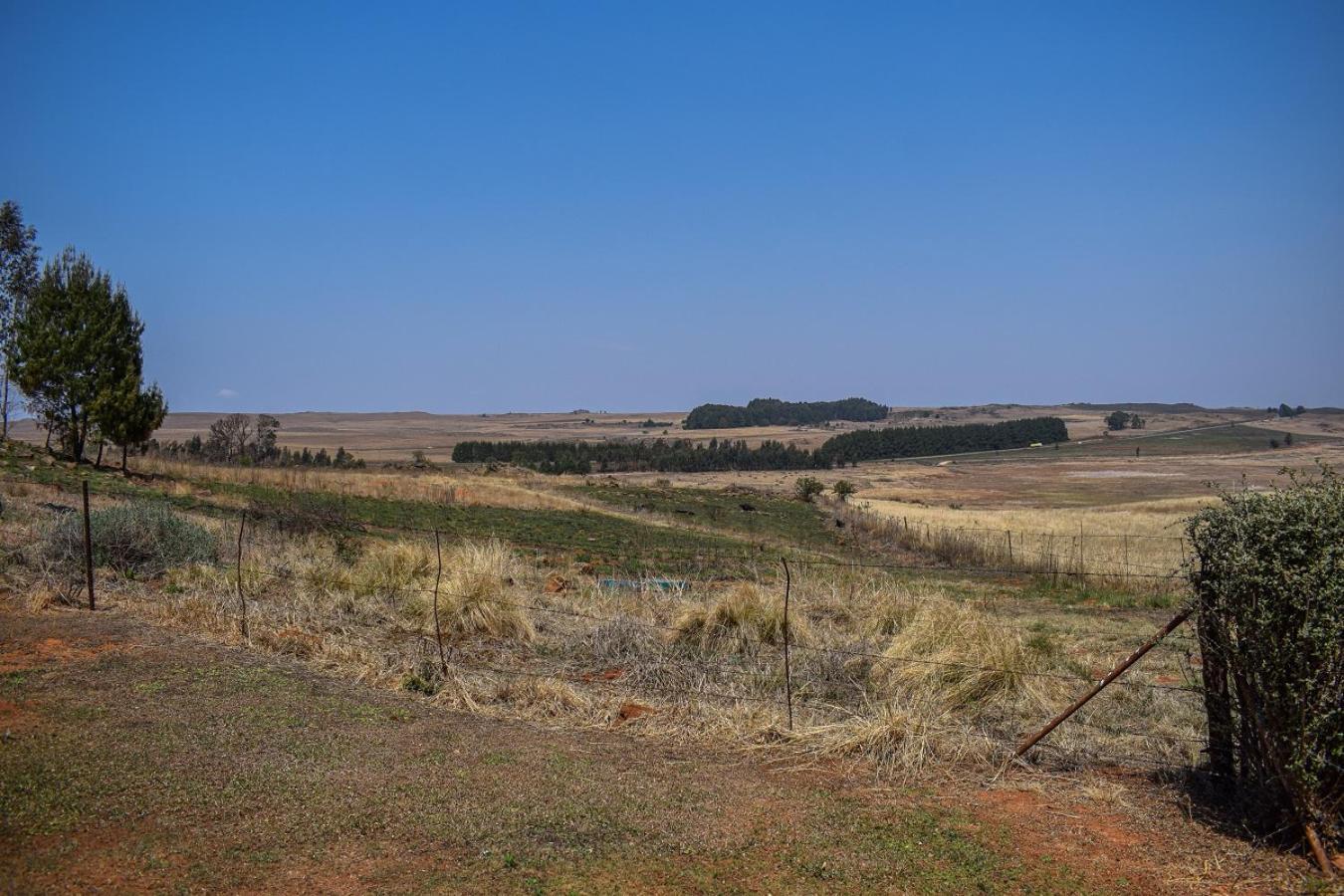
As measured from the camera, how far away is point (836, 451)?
126312mm

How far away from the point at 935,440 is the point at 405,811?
142 m

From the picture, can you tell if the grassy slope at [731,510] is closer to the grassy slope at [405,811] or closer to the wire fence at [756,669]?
the wire fence at [756,669]

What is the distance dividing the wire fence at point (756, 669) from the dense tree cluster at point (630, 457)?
241 feet

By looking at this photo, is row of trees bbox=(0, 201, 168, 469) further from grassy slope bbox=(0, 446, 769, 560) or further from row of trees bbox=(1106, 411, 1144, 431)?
row of trees bbox=(1106, 411, 1144, 431)

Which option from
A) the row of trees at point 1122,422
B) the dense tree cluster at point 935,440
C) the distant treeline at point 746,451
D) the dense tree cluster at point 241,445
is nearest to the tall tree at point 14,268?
the dense tree cluster at point 241,445

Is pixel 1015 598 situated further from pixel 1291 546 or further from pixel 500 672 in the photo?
pixel 1291 546

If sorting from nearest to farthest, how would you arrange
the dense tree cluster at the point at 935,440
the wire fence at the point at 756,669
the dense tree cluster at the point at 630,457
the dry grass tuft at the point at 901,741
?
the dry grass tuft at the point at 901,741 → the wire fence at the point at 756,669 → the dense tree cluster at the point at 630,457 → the dense tree cluster at the point at 935,440

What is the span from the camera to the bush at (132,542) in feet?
46.0

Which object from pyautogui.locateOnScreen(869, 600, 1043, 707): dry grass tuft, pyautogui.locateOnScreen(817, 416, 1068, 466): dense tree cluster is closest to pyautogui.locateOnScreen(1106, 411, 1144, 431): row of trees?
pyautogui.locateOnScreen(817, 416, 1068, 466): dense tree cluster

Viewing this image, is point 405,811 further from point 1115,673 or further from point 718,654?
point 718,654

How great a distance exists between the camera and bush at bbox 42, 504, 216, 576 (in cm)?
1402

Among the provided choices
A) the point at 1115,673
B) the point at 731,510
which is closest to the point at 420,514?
the point at 731,510

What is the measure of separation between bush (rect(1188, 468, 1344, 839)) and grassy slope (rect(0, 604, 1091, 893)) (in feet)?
5.28

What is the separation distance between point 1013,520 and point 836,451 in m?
75.9
